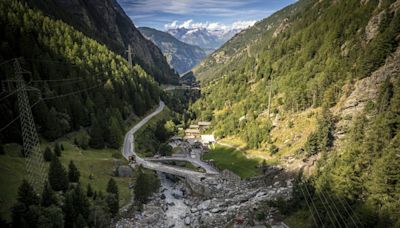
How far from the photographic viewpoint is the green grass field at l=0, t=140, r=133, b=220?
163 ft

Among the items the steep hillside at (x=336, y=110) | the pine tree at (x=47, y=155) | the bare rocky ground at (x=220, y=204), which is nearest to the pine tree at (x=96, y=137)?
the pine tree at (x=47, y=155)

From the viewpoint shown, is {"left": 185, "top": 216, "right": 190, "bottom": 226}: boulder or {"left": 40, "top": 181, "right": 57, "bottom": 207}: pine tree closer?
{"left": 40, "top": 181, "right": 57, "bottom": 207}: pine tree

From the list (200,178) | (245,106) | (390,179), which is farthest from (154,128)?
(390,179)

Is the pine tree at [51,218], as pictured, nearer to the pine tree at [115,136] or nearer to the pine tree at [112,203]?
the pine tree at [112,203]

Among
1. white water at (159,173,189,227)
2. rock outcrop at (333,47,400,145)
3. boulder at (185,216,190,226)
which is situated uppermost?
rock outcrop at (333,47,400,145)

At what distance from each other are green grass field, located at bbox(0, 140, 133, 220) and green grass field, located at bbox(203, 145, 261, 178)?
3030 cm

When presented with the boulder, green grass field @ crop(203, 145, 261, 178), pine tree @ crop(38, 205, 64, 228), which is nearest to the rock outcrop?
green grass field @ crop(203, 145, 261, 178)

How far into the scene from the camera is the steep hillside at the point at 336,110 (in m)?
43.5

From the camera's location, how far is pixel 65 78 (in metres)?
105

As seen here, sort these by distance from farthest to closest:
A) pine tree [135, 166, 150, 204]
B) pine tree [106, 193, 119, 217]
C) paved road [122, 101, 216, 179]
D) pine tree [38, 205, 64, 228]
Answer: paved road [122, 101, 216, 179], pine tree [135, 166, 150, 204], pine tree [106, 193, 119, 217], pine tree [38, 205, 64, 228]

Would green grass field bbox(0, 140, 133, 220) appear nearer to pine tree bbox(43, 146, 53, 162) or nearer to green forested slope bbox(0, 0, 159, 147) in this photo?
pine tree bbox(43, 146, 53, 162)

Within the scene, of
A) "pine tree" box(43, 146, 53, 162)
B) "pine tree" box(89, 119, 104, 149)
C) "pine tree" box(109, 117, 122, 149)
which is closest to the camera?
"pine tree" box(43, 146, 53, 162)

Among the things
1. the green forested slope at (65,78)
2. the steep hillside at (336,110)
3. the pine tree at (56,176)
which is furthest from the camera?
the green forested slope at (65,78)

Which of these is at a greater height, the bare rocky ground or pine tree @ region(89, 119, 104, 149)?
pine tree @ region(89, 119, 104, 149)
